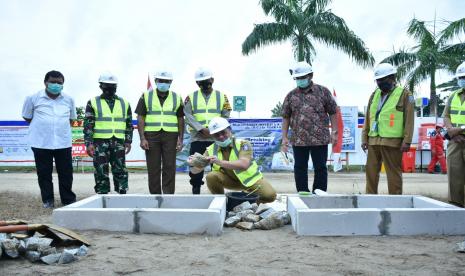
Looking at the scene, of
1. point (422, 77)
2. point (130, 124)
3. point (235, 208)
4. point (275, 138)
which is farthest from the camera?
point (422, 77)

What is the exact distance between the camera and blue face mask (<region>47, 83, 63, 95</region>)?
6.81m

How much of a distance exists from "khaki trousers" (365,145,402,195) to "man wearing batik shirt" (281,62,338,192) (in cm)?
59

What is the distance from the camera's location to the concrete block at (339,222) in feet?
15.7

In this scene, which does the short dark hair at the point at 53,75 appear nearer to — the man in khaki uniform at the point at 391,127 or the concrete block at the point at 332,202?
the concrete block at the point at 332,202

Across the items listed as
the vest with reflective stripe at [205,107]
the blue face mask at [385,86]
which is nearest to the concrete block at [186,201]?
the vest with reflective stripe at [205,107]

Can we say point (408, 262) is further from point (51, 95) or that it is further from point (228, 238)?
point (51, 95)

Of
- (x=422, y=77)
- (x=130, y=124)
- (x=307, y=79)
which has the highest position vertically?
(x=422, y=77)

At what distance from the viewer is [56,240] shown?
4.36 meters

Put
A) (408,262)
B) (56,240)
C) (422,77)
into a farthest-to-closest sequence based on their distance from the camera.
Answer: (422,77) → (56,240) → (408,262)

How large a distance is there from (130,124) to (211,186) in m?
1.73

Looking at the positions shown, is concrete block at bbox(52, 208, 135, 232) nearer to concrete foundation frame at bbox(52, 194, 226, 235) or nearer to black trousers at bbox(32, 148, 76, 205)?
concrete foundation frame at bbox(52, 194, 226, 235)

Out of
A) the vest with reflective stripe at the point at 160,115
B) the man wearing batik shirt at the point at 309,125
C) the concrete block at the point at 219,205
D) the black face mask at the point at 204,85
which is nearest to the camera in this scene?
the concrete block at the point at 219,205

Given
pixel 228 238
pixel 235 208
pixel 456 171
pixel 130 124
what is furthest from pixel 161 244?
pixel 456 171

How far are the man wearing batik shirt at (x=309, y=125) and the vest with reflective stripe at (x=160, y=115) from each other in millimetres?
1724
